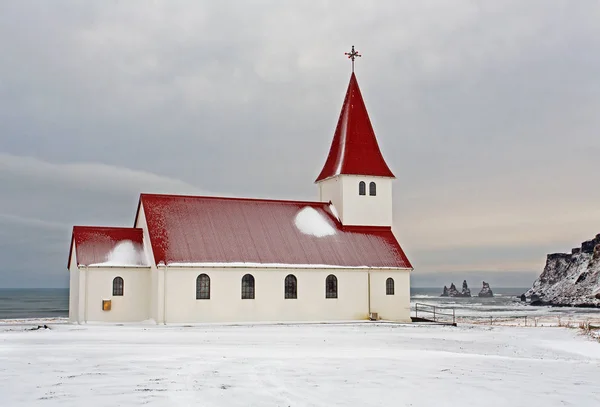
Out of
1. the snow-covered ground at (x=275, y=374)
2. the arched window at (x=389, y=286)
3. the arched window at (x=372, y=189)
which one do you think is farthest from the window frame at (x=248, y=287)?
the snow-covered ground at (x=275, y=374)

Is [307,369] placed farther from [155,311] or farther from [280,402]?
[155,311]

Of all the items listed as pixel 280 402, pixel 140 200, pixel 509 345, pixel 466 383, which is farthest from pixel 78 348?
pixel 140 200

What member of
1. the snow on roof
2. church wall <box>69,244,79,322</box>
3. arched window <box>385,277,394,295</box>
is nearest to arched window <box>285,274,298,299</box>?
the snow on roof

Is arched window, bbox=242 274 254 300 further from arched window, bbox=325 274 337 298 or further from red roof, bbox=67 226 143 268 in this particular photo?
red roof, bbox=67 226 143 268

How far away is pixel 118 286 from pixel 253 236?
7.67 m

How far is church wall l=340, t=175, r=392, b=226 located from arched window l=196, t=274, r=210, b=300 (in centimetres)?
1050

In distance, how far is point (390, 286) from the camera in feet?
130

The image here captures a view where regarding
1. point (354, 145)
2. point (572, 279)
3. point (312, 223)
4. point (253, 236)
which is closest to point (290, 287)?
point (253, 236)

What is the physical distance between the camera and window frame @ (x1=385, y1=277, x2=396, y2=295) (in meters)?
39.4

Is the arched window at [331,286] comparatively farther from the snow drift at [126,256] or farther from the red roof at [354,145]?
the snow drift at [126,256]

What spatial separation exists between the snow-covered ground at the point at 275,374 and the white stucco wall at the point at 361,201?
1901 centimetres

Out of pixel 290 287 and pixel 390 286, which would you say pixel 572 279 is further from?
pixel 290 287

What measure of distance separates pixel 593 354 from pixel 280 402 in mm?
14649

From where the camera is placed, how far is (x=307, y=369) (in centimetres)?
1516
